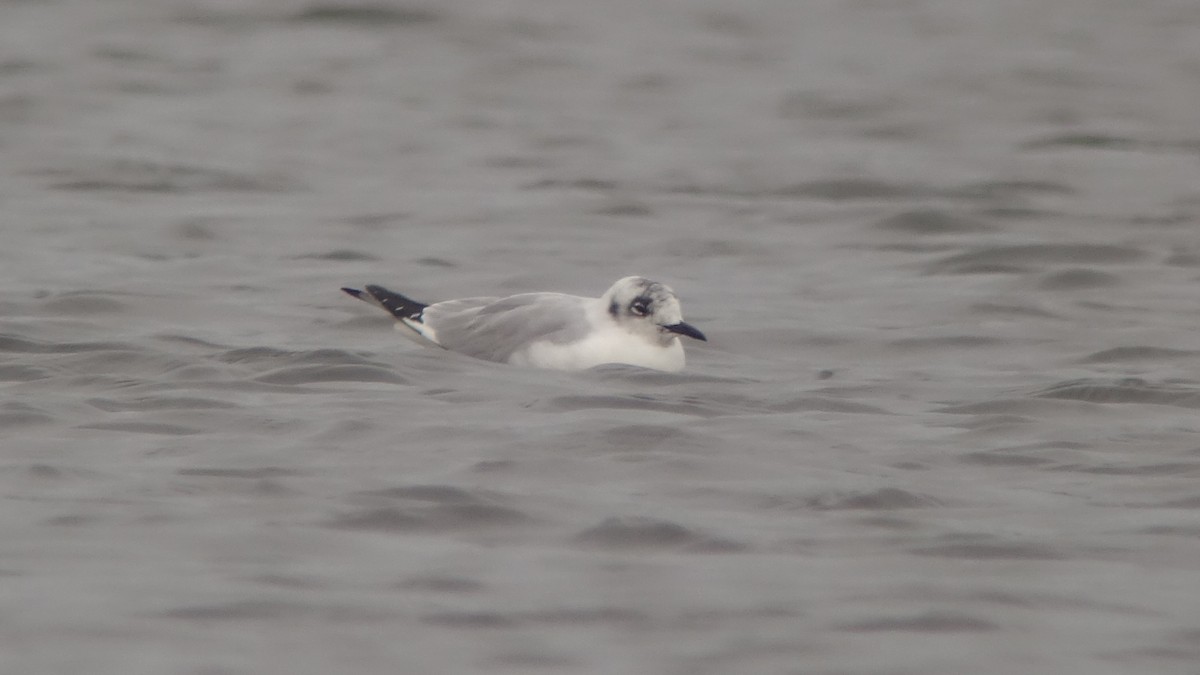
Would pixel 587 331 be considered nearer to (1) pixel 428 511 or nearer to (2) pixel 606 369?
(2) pixel 606 369

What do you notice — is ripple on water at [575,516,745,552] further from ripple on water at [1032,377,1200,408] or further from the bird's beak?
ripple on water at [1032,377,1200,408]

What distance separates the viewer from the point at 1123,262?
1352 centimetres

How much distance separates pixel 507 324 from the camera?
33.4 feet

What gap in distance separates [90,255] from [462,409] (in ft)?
15.9

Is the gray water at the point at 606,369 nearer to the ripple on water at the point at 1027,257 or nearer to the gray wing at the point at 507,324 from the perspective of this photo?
the ripple on water at the point at 1027,257

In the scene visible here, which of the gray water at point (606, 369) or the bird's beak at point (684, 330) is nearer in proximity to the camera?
the gray water at point (606, 369)

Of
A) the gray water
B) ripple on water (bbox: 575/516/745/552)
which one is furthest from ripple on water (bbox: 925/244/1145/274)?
ripple on water (bbox: 575/516/745/552)

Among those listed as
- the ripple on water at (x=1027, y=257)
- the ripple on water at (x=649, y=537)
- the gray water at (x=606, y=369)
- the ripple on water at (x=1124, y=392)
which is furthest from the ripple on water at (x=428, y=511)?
the ripple on water at (x=1027, y=257)

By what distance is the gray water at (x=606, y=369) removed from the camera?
21.2 ft

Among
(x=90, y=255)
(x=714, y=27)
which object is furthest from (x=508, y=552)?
(x=714, y=27)

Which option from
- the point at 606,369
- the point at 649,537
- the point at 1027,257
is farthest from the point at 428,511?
the point at 1027,257

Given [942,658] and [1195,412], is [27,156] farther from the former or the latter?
[942,658]

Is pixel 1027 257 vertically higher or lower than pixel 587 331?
lower

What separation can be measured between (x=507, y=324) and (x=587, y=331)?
0.42 metres
